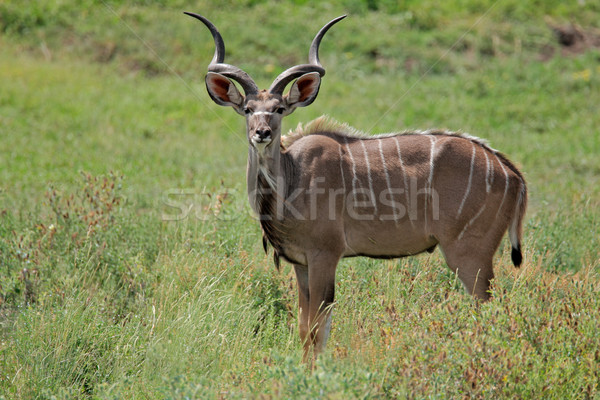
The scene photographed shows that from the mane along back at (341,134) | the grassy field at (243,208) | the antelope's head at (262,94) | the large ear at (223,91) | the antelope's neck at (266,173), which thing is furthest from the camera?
the mane along back at (341,134)

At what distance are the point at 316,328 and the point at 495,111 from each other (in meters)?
7.86

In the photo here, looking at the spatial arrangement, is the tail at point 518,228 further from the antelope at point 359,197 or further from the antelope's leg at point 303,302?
the antelope's leg at point 303,302

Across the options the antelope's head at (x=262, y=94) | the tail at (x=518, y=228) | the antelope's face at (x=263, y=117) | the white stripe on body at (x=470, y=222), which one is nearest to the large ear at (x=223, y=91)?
the antelope's head at (x=262, y=94)

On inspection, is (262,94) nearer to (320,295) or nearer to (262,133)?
(262,133)

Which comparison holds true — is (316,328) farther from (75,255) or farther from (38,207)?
(38,207)

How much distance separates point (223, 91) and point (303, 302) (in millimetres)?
1521

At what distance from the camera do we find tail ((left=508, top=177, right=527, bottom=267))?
4707 millimetres

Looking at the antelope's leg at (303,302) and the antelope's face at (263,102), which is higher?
the antelope's face at (263,102)

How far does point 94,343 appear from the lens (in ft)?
14.2

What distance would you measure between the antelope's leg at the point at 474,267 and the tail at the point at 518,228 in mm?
237

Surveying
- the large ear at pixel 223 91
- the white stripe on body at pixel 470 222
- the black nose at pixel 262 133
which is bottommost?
the white stripe on body at pixel 470 222

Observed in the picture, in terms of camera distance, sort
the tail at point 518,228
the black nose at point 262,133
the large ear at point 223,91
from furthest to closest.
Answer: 1. the tail at point 518,228
2. the large ear at point 223,91
3. the black nose at point 262,133

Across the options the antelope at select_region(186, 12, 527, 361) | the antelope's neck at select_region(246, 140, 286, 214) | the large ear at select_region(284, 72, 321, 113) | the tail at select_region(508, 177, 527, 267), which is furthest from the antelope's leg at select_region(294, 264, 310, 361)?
the tail at select_region(508, 177, 527, 267)

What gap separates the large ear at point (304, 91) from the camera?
4.60 metres
